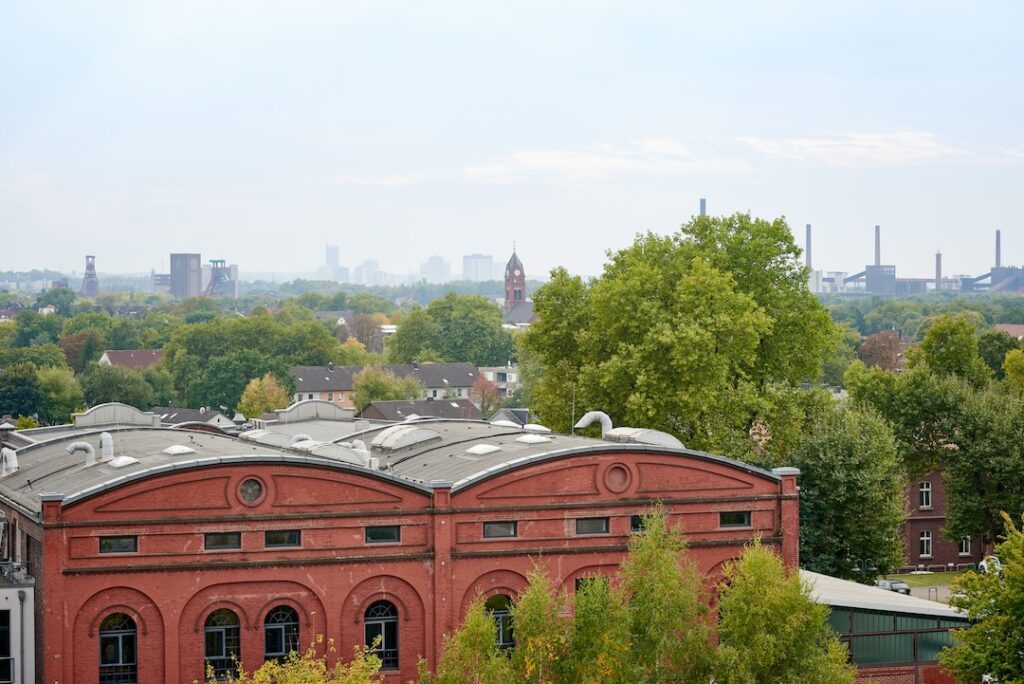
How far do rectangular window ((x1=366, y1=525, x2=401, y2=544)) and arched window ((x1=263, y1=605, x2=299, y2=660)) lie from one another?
3162mm

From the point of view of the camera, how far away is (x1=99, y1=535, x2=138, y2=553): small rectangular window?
154 feet

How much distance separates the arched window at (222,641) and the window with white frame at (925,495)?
52742mm

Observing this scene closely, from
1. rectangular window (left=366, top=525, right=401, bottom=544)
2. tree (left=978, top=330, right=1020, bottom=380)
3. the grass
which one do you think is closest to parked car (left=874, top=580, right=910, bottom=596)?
the grass

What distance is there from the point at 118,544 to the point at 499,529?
1148 cm

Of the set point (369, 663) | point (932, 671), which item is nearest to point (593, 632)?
point (369, 663)

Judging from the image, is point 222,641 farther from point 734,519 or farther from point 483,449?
point 734,519

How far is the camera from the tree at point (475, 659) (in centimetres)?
3950

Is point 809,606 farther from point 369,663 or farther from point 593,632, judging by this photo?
point 369,663

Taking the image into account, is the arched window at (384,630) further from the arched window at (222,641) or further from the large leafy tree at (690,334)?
the large leafy tree at (690,334)

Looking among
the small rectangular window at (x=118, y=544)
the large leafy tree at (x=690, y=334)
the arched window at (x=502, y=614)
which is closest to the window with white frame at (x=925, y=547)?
the large leafy tree at (x=690, y=334)

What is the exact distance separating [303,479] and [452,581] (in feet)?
18.1

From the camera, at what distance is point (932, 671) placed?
5500 cm

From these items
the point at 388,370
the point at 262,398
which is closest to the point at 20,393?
the point at 262,398

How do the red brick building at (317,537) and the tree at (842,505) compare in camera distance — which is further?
the tree at (842,505)
